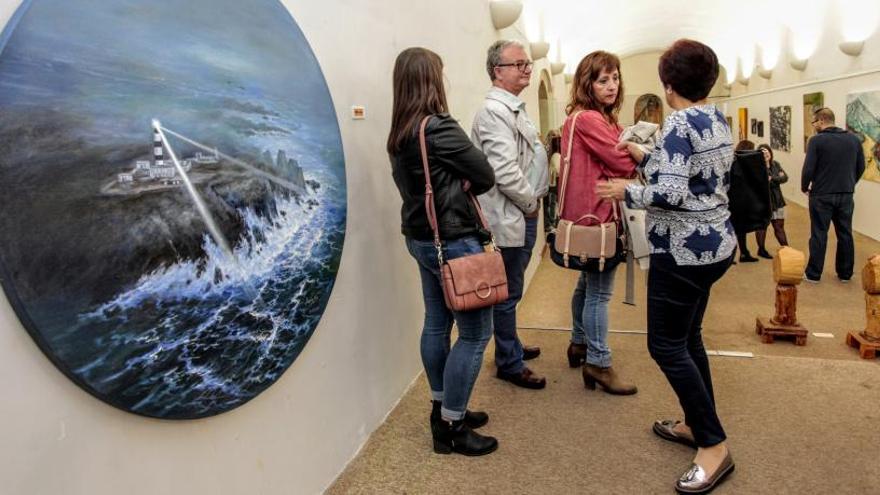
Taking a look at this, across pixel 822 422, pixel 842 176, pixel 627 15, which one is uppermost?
pixel 627 15

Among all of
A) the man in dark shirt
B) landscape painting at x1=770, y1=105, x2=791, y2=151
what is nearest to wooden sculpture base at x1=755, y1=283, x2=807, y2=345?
the man in dark shirt

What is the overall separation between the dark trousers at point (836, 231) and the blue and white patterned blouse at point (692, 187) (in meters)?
4.89

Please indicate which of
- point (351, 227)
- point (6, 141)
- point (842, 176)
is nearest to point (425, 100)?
point (351, 227)

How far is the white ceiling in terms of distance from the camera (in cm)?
815

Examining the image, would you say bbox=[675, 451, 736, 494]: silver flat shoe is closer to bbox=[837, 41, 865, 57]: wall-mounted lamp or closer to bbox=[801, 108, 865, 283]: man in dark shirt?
bbox=[801, 108, 865, 283]: man in dark shirt

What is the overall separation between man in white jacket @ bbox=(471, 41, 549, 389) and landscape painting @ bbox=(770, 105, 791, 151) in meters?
11.0

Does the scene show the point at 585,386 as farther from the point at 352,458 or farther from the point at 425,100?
the point at 425,100

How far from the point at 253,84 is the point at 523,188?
1.32 meters

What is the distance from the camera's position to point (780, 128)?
40.9ft

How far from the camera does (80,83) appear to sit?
3.95 feet

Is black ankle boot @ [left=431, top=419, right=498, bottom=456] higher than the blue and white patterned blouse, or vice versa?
the blue and white patterned blouse

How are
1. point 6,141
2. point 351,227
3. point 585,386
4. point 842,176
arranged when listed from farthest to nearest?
point 842,176
point 585,386
point 351,227
point 6,141

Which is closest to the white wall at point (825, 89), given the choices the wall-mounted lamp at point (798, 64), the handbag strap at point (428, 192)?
the wall-mounted lamp at point (798, 64)

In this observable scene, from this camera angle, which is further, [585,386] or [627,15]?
[627,15]
